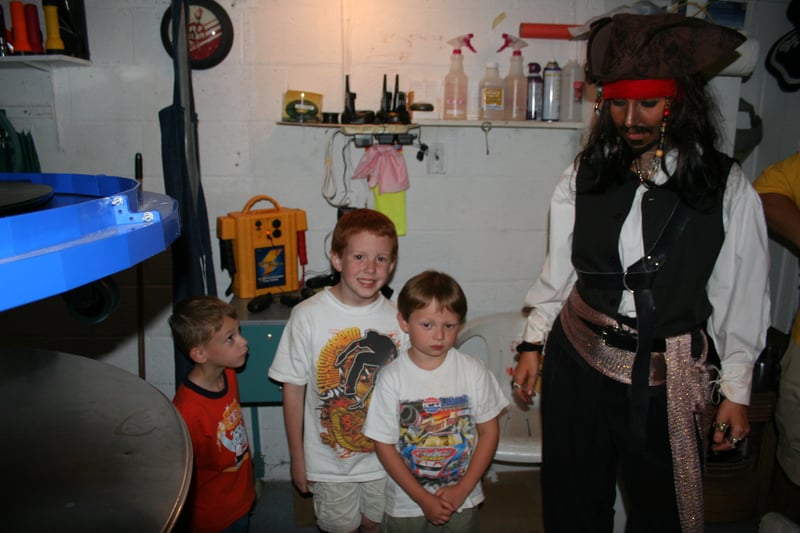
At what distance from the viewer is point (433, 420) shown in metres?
1.67

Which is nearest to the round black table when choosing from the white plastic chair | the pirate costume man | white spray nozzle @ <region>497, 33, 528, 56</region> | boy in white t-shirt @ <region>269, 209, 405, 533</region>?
boy in white t-shirt @ <region>269, 209, 405, 533</region>

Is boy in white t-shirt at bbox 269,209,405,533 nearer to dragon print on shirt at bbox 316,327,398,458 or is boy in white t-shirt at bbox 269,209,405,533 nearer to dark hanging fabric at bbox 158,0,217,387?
dragon print on shirt at bbox 316,327,398,458

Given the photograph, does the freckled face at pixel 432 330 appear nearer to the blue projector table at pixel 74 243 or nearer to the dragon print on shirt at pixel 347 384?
the dragon print on shirt at pixel 347 384

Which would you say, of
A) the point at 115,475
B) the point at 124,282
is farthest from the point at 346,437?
the point at 124,282

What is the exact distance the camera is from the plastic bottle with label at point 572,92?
8.34 feet

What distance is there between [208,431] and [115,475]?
4.05 feet

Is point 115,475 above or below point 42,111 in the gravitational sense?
below

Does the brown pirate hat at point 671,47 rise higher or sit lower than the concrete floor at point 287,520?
higher

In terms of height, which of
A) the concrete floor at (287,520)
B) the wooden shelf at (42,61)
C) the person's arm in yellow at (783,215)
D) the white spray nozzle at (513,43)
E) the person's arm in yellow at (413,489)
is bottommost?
the concrete floor at (287,520)

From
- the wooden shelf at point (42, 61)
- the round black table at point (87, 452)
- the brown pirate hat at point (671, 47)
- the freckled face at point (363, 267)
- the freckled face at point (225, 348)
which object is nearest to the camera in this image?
the round black table at point (87, 452)

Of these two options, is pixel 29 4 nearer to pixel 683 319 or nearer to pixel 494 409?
pixel 494 409

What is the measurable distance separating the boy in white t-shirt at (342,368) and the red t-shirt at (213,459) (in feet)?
0.79

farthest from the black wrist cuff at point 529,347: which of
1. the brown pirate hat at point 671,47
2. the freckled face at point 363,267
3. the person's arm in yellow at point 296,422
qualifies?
the brown pirate hat at point 671,47

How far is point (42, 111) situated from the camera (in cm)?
250
